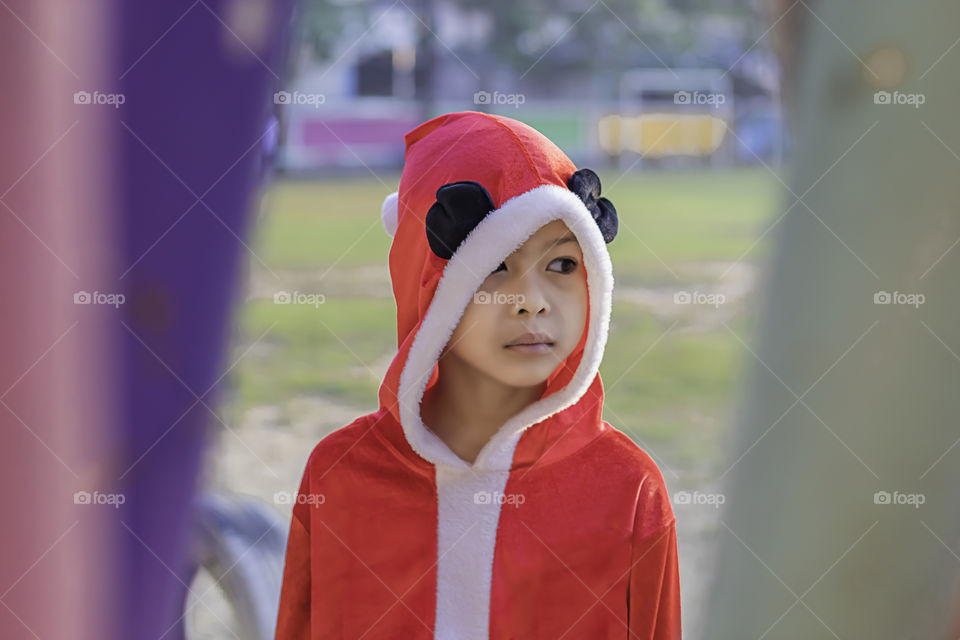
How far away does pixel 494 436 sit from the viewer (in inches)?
38.1

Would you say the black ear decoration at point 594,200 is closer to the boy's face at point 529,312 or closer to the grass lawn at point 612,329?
the boy's face at point 529,312

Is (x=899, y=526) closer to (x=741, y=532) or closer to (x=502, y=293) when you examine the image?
(x=741, y=532)

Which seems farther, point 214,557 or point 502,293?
point 214,557

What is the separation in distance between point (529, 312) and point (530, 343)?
3 cm

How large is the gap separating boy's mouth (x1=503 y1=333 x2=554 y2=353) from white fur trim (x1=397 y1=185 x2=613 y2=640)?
50 mm

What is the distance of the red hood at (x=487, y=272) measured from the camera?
2.99ft

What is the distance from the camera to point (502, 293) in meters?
0.93

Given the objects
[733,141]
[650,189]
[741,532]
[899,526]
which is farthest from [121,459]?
[733,141]

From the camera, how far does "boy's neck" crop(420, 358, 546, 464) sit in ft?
3.26

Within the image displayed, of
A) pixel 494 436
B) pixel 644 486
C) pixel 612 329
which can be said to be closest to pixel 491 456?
pixel 494 436

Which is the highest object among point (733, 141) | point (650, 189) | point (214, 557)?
point (733, 141)

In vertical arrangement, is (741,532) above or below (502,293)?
below

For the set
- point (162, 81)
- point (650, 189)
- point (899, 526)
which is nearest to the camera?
point (162, 81)

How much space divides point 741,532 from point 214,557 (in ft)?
2.02
